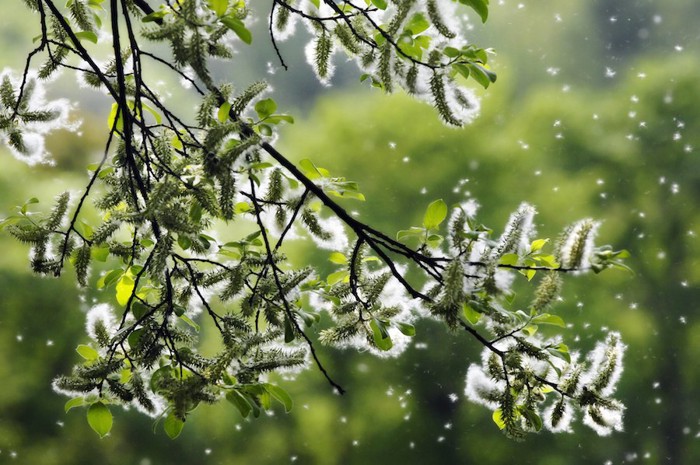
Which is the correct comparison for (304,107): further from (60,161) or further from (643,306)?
(643,306)

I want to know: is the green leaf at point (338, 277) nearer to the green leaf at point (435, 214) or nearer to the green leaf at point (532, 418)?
the green leaf at point (435, 214)

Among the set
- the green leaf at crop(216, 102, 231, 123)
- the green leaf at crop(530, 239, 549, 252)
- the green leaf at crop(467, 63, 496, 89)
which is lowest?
the green leaf at crop(530, 239, 549, 252)

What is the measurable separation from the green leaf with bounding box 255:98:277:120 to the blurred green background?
4261 mm

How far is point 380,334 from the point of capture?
0.97 metres

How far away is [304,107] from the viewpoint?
18.2ft

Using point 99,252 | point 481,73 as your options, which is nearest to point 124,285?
point 99,252

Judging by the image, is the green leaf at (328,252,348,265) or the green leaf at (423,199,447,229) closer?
the green leaf at (423,199,447,229)

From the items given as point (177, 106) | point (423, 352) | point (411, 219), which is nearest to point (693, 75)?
point (411, 219)

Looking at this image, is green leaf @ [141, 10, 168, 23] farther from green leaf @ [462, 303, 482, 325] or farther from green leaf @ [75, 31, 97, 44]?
green leaf @ [462, 303, 482, 325]

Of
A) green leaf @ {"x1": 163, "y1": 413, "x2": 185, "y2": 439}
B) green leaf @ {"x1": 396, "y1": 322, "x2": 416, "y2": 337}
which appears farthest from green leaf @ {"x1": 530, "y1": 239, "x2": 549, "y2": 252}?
green leaf @ {"x1": 163, "y1": 413, "x2": 185, "y2": 439}

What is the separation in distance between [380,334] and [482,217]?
14.1 feet

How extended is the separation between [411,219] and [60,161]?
286cm

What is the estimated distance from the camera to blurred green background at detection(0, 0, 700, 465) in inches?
190

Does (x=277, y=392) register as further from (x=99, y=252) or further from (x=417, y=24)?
(x=417, y=24)
